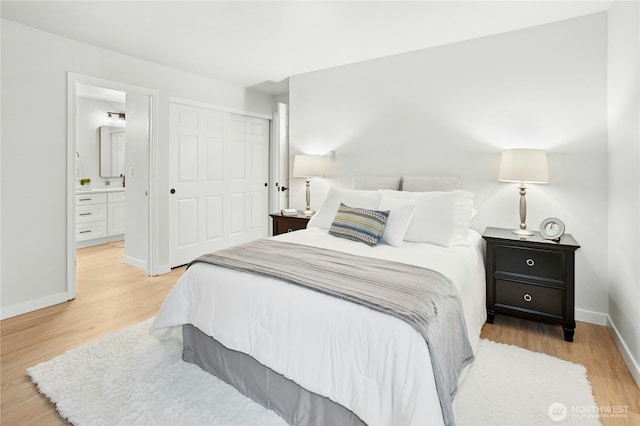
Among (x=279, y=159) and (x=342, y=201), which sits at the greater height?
(x=279, y=159)

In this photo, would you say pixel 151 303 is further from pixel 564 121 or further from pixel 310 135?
pixel 564 121

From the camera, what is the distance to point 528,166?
2.73m

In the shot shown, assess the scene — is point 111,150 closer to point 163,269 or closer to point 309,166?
point 163,269

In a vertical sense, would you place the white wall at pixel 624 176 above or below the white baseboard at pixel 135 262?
above

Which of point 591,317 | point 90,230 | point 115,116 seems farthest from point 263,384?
point 115,116

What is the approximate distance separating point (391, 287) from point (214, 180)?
3.71 meters

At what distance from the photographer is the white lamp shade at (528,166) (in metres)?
2.72

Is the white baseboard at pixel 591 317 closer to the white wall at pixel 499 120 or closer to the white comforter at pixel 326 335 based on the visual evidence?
the white wall at pixel 499 120

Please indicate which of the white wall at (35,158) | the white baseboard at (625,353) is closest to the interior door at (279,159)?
the white wall at (35,158)

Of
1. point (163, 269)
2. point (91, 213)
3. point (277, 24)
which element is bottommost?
point (163, 269)

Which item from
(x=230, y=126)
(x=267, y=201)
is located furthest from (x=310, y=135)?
(x=267, y=201)

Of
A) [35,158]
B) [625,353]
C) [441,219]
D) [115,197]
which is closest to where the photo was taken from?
[625,353]

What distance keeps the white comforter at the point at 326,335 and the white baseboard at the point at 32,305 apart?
170 centimetres

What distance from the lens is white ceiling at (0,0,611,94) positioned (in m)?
2.62
